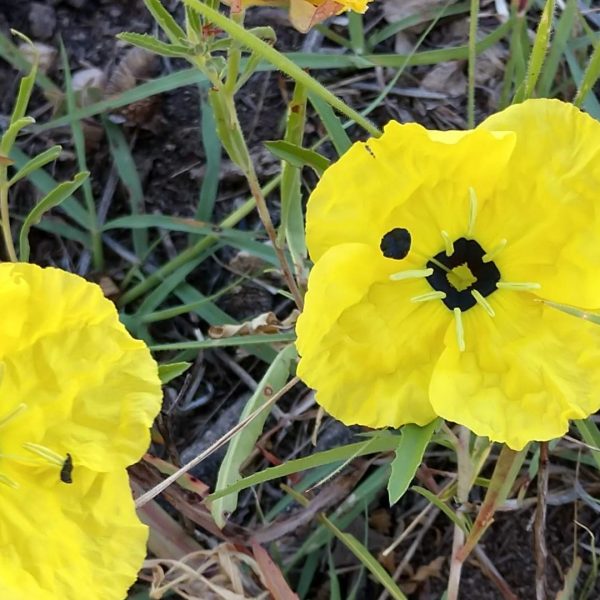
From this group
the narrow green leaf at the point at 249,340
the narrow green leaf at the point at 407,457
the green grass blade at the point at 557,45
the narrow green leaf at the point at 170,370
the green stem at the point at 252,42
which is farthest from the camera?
the green grass blade at the point at 557,45

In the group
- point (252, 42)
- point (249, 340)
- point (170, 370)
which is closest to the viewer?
point (252, 42)

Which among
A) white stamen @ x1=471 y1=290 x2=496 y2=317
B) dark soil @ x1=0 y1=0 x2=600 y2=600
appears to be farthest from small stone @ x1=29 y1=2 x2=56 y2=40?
white stamen @ x1=471 y1=290 x2=496 y2=317

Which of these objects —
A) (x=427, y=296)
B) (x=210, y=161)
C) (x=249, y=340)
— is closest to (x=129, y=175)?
(x=210, y=161)

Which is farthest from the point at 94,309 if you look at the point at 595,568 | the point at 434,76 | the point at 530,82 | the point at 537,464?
the point at 434,76

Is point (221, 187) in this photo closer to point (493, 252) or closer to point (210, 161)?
point (210, 161)

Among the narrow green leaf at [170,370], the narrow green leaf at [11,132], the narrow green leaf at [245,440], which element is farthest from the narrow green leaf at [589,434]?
the narrow green leaf at [11,132]

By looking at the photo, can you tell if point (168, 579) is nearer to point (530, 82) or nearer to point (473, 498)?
point (473, 498)

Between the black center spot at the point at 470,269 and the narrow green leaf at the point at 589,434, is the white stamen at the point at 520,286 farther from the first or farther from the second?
the narrow green leaf at the point at 589,434
